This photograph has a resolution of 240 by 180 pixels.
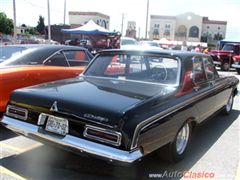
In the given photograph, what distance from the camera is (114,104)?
11.7ft

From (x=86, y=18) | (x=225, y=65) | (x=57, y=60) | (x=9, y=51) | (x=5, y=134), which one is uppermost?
(x=86, y=18)

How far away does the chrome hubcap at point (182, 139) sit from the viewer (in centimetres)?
439

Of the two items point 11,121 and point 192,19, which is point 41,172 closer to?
point 11,121

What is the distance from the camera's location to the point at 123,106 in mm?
3494

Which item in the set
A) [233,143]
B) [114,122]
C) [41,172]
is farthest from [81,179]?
[233,143]

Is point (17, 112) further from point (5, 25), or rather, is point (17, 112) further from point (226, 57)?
point (5, 25)

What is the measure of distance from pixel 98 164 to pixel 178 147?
3.62 ft

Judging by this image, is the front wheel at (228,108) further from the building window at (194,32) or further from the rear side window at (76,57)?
the building window at (194,32)

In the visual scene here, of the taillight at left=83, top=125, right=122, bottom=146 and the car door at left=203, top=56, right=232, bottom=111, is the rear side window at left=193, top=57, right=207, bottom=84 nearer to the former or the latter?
the car door at left=203, top=56, right=232, bottom=111

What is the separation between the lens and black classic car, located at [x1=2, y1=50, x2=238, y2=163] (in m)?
3.37

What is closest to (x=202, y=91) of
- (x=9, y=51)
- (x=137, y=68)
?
(x=137, y=68)

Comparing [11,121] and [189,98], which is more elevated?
[189,98]

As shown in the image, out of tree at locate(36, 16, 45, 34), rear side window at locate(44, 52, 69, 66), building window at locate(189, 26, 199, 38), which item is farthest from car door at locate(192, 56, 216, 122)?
tree at locate(36, 16, 45, 34)

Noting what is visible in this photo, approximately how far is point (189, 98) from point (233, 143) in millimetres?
1455
